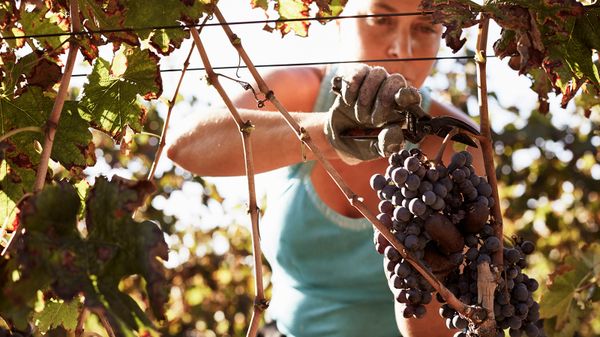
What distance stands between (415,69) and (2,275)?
60.9 inches

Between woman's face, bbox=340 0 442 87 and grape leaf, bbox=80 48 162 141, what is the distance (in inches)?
35.6

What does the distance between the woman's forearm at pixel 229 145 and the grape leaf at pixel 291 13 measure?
27 centimetres

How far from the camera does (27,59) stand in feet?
5.43

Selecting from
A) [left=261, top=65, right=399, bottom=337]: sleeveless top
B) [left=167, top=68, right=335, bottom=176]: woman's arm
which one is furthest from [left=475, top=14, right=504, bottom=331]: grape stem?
[left=261, top=65, right=399, bottom=337]: sleeveless top

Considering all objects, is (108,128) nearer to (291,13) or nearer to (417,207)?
(291,13)

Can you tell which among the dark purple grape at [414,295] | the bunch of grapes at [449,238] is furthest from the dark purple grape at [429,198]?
the dark purple grape at [414,295]

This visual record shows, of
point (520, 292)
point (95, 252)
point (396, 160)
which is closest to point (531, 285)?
point (520, 292)

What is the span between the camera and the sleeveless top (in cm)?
268

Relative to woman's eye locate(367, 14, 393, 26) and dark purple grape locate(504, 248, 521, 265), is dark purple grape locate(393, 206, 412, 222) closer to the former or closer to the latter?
dark purple grape locate(504, 248, 521, 265)

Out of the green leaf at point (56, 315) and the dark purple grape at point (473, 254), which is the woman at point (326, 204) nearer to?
the green leaf at point (56, 315)

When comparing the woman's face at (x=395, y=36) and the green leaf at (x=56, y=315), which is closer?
the green leaf at (x=56, y=315)

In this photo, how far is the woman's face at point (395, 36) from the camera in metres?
2.51

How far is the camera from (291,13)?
186cm

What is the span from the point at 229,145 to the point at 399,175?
968 mm
